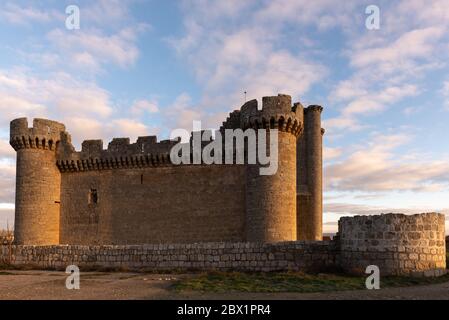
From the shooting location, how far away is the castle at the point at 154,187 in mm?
20094

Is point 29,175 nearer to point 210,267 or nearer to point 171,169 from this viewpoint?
point 171,169

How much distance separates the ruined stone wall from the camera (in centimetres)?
2175

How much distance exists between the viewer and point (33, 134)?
24344 mm

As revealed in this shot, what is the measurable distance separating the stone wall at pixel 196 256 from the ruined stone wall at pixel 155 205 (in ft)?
20.1

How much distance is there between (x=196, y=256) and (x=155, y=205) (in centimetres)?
858

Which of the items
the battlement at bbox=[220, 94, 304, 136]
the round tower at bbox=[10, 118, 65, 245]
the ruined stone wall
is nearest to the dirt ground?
the ruined stone wall

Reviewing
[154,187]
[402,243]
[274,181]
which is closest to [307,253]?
[402,243]

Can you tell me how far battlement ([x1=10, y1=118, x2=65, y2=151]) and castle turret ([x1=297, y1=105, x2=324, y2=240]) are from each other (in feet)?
46.9

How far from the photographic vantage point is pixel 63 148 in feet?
83.1

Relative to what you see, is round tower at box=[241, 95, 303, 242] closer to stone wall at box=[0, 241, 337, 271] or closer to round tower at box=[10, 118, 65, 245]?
stone wall at box=[0, 241, 337, 271]

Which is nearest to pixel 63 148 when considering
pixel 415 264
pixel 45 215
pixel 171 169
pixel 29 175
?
pixel 29 175

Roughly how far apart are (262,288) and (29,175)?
59.5 ft

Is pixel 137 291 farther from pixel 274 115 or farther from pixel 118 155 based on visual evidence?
pixel 118 155

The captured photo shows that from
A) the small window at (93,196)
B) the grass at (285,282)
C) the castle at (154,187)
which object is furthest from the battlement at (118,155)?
the grass at (285,282)
